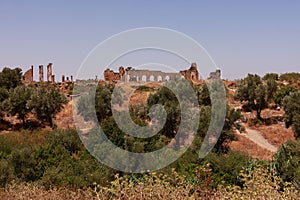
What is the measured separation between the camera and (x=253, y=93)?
3322cm

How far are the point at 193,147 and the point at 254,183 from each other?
13.0 metres

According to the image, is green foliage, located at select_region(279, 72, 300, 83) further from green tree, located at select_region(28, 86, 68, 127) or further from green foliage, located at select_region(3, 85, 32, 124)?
green foliage, located at select_region(3, 85, 32, 124)

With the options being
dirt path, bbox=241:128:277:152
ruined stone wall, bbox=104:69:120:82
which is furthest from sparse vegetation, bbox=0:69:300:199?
ruined stone wall, bbox=104:69:120:82

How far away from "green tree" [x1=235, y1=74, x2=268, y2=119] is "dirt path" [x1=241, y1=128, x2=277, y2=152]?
12.0ft

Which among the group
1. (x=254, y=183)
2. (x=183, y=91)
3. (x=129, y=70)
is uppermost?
(x=129, y=70)

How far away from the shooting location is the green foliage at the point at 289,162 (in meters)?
11.1

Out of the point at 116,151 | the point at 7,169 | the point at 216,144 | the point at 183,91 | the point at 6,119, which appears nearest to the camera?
the point at 7,169

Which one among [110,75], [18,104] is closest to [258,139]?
[18,104]

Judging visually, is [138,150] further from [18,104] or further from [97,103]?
[18,104]

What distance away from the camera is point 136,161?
13609mm

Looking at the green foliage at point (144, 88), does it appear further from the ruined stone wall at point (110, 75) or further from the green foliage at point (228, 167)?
the green foliage at point (228, 167)

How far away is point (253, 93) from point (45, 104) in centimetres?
1848

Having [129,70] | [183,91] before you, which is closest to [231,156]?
[183,91]

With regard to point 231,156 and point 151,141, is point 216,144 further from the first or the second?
point 231,156
